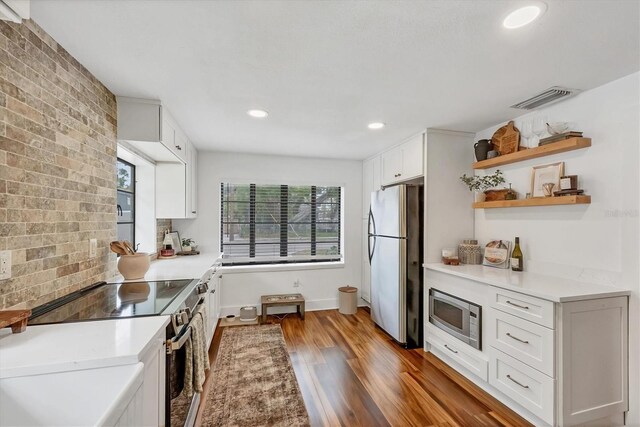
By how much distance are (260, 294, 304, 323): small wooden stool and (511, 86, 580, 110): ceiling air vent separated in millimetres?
3204

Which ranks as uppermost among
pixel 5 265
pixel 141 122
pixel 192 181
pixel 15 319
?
pixel 141 122

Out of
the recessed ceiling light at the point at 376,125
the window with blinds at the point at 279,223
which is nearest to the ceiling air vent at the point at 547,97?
the recessed ceiling light at the point at 376,125

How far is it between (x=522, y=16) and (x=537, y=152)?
1341mm

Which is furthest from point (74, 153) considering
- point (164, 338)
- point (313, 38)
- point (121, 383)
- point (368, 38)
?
point (368, 38)

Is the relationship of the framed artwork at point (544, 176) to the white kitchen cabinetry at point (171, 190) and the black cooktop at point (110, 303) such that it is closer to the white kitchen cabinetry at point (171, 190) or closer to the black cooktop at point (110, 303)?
the black cooktop at point (110, 303)

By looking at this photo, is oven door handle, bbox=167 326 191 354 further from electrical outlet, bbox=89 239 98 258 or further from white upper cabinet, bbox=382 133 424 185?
white upper cabinet, bbox=382 133 424 185

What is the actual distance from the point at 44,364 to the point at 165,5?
1.40m

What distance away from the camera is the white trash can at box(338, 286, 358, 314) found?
408 cm

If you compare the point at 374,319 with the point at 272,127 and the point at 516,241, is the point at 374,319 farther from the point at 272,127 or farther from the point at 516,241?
the point at 272,127

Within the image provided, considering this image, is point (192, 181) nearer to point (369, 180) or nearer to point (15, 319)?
point (369, 180)

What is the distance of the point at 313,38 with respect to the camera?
1.44 metres

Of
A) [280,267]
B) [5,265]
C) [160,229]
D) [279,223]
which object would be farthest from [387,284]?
[5,265]

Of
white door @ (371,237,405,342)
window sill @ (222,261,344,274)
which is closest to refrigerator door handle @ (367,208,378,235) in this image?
white door @ (371,237,405,342)

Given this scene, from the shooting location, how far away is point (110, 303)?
156cm
